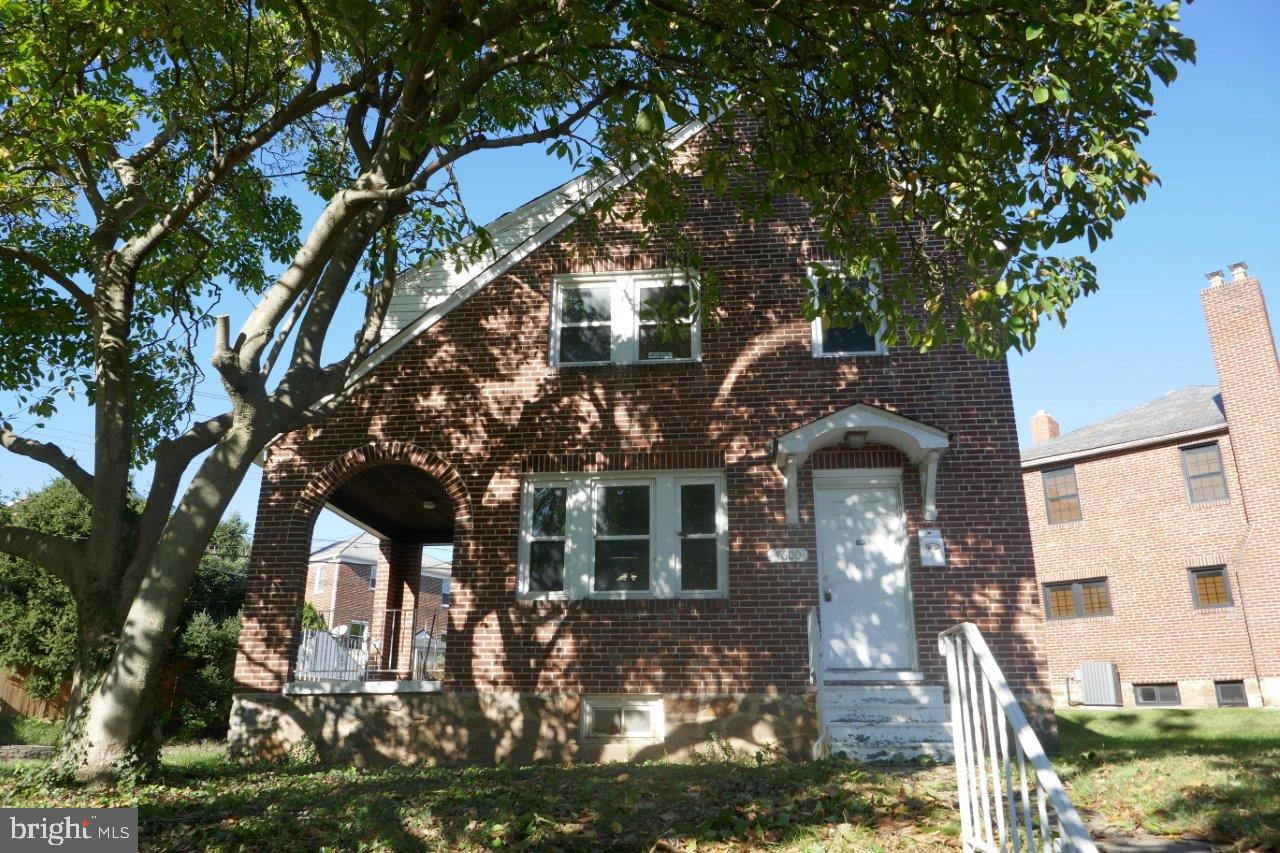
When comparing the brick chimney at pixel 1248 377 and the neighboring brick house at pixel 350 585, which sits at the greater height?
the brick chimney at pixel 1248 377

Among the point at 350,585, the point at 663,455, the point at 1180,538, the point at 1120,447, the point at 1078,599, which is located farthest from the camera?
the point at 350,585

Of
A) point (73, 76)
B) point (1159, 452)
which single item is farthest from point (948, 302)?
point (1159, 452)

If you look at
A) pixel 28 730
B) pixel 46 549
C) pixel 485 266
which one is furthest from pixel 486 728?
pixel 28 730

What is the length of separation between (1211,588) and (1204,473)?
3.18 m

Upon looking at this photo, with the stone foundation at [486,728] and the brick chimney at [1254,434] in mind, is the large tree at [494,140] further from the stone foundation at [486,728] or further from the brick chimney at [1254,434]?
the brick chimney at [1254,434]

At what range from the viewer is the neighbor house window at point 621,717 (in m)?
10.7

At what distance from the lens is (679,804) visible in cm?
637

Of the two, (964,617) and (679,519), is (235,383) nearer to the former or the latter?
(679,519)

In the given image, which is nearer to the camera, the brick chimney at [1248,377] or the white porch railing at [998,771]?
the white porch railing at [998,771]

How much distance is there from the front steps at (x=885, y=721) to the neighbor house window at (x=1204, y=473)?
1915cm

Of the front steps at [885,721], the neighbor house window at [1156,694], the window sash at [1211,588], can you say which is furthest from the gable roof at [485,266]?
the neighbor house window at [1156,694]

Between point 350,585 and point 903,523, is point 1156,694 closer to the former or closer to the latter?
point 903,523

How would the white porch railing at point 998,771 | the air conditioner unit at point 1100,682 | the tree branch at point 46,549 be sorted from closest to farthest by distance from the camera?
the white porch railing at point 998,771 < the tree branch at point 46,549 < the air conditioner unit at point 1100,682

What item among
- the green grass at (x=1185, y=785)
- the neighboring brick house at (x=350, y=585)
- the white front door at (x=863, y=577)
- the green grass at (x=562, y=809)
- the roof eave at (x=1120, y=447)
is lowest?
the green grass at (x=562, y=809)
